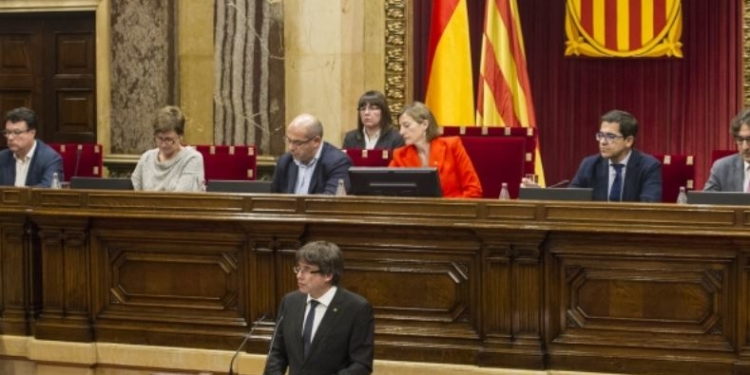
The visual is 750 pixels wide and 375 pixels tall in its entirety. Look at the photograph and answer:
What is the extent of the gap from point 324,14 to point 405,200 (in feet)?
12.4

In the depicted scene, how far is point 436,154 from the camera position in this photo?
712cm

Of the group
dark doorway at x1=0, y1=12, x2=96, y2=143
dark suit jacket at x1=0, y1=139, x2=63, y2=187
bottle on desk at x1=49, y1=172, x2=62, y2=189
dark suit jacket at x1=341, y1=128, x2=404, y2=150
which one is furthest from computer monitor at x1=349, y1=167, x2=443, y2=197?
dark doorway at x1=0, y1=12, x2=96, y2=143

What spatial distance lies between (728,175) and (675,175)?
56 centimetres

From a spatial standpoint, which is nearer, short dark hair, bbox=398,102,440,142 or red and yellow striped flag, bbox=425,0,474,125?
short dark hair, bbox=398,102,440,142

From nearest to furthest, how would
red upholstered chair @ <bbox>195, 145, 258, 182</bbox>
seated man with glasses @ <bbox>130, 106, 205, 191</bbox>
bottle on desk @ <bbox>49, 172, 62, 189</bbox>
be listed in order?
seated man with glasses @ <bbox>130, 106, 205, 191</bbox>
bottle on desk @ <bbox>49, 172, 62, 189</bbox>
red upholstered chair @ <bbox>195, 145, 258, 182</bbox>

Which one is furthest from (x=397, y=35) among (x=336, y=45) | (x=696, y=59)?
(x=696, y=59)

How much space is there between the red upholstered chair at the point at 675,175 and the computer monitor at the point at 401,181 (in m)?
1.48

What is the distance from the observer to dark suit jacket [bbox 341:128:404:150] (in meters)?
8.05

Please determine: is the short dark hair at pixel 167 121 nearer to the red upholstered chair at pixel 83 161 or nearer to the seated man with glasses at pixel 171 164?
the seated man with glasses at pixel 171 164

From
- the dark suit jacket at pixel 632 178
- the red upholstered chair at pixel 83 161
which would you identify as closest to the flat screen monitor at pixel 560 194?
the dark suit jacket at pixel 632 178

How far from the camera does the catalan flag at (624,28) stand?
10461 mm

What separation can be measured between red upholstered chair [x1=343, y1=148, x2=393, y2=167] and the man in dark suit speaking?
231 cm

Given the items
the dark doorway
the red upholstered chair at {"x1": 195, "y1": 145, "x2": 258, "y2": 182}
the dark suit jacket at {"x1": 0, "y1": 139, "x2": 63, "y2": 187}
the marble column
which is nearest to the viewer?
the dark suit jacket at {"x1": 0, "y1": 139, "x2": 63, "y2": 187}

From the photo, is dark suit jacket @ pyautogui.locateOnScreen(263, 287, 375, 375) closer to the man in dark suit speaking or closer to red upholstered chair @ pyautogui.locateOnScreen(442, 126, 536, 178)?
the man in dark suit speaking
